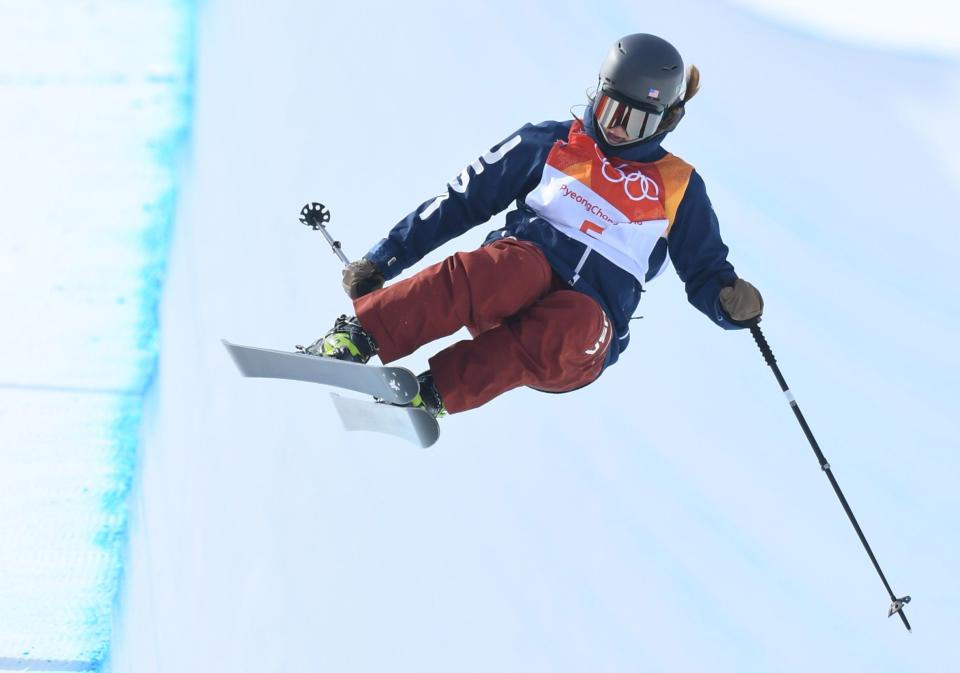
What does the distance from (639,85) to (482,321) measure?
83 centimetres

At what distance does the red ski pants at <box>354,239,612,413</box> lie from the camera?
131 inches

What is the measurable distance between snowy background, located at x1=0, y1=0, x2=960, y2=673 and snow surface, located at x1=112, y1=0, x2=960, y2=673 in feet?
0.04

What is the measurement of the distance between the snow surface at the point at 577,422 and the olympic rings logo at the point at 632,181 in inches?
57.0

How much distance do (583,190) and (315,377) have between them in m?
1.00

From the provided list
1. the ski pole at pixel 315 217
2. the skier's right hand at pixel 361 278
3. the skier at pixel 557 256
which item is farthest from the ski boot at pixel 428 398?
the ski pole at pixel 315 217

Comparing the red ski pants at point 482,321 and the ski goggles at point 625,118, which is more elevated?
the ski goggles at point 625,118

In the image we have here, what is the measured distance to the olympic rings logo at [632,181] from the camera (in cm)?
359

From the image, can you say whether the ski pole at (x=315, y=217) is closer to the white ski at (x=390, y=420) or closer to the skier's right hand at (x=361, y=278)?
the skier's right hand at (x=361, y=278)

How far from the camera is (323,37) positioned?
20.3ft

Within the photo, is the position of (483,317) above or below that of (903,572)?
above

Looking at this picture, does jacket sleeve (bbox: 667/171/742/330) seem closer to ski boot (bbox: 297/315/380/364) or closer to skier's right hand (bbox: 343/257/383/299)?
skier's right hand (bbox: 343/257/383/299)

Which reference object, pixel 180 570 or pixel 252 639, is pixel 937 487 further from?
pixel 180 570

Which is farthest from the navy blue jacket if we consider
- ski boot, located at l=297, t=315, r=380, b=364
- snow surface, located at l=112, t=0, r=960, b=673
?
snow surface, located at l=112, t=0, r=960, b=673

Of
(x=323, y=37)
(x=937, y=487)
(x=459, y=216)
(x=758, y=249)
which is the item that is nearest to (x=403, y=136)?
(x=323, y=37)
